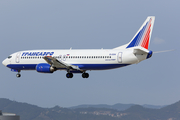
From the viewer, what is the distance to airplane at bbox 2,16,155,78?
59531 mm

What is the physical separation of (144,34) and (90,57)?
1034 centimetres

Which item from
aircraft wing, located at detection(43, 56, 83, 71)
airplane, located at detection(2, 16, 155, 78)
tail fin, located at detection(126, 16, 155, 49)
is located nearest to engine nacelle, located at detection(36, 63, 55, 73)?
airplane, located at detection(2, 16, 155, 78)

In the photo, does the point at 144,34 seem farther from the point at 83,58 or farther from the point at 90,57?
the point at 83,58

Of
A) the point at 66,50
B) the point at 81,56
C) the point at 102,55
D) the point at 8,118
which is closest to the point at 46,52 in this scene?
the point at 66,50

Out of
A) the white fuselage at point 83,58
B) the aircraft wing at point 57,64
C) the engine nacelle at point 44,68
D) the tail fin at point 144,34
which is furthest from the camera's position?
the engine nacelle at point 44,68

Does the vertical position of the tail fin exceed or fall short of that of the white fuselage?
it exceeds it

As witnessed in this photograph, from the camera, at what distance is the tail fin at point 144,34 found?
61438 millimetres

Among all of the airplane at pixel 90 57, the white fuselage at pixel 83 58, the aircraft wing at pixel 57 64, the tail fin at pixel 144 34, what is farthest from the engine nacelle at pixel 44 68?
the tail fin at pixel 144 34

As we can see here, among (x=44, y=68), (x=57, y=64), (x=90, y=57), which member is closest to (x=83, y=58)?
(x=90, y=57)

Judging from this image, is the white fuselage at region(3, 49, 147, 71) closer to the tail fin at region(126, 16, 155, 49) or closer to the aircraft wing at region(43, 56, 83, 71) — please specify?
the aircraft wing at region(43, 56, 83, 71)

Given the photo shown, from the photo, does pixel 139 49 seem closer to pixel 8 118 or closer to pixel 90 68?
pixel 90 68

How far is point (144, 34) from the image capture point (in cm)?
6191

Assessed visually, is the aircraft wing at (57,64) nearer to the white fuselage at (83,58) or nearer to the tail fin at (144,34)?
the white fuselage at (83,58)

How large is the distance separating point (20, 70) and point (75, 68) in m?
13.6
